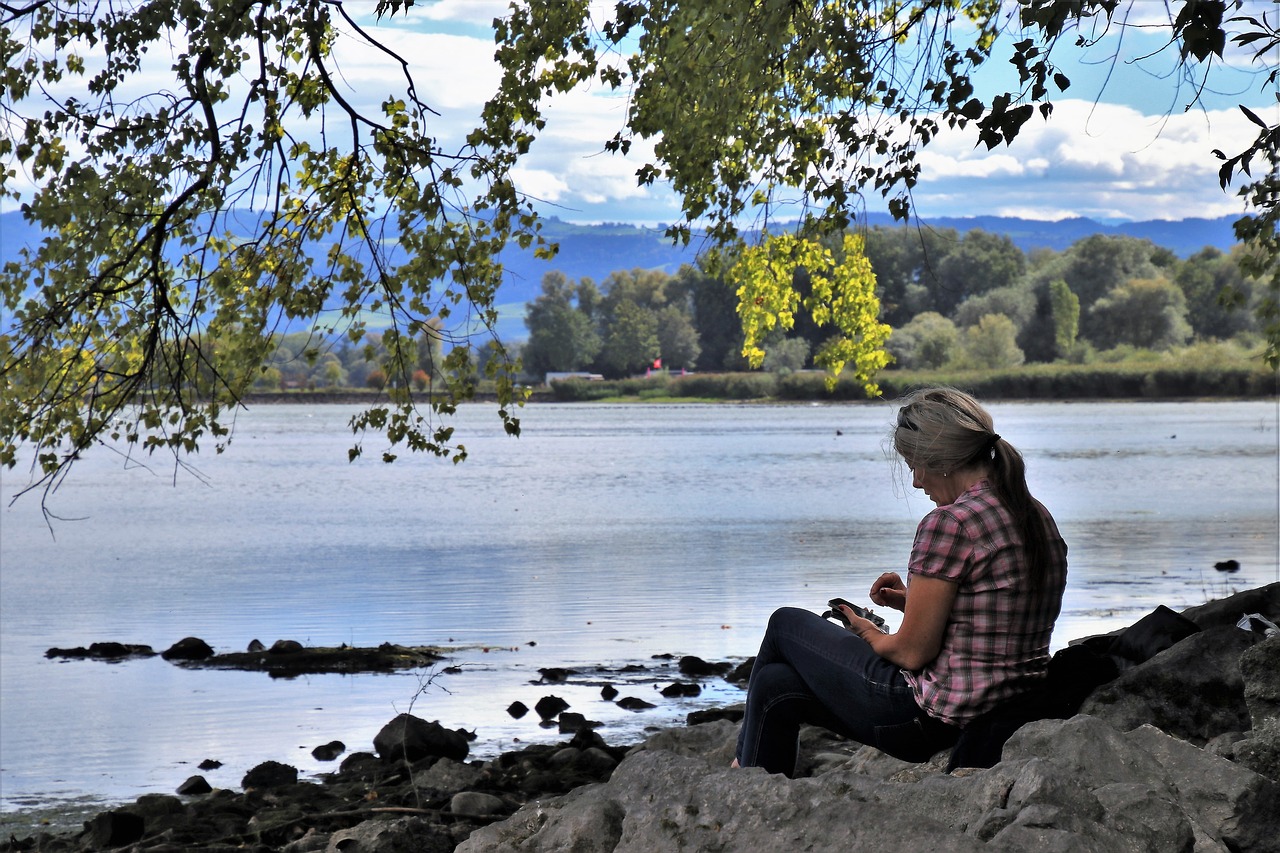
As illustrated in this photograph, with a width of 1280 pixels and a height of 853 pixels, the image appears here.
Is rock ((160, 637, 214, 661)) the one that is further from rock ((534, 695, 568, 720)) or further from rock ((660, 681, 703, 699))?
rock ((660, 681, 703, 699))

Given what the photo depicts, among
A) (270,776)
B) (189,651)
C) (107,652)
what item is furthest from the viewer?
(107,652)

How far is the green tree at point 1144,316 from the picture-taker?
109188mm

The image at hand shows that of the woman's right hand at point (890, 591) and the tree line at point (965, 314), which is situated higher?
the tree line at point (965, 314)

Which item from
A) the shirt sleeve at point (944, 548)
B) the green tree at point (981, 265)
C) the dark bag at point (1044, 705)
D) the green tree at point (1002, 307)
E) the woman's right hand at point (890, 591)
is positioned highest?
the green tree at point (981, 265)

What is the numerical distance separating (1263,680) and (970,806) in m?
1.30

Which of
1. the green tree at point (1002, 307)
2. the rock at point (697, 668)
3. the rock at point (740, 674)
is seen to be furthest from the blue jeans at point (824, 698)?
the green tree at point (1002, 307)

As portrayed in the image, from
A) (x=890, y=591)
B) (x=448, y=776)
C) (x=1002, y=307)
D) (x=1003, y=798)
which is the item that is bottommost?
(x=448, y=776)

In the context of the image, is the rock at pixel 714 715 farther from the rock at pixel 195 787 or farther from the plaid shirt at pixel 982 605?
the plaid shirt at pixel 982 605

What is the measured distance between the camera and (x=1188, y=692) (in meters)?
4.82

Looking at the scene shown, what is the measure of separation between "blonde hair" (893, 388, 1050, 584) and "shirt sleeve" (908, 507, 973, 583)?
0.19 m

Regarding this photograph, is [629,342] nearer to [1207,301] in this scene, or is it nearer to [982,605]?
[1207,301]

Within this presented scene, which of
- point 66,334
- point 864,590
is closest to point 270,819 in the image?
point 66,334

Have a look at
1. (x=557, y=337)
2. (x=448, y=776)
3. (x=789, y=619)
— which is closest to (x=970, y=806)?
(x=789, y=619)

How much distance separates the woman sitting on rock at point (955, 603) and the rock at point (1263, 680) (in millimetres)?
582
